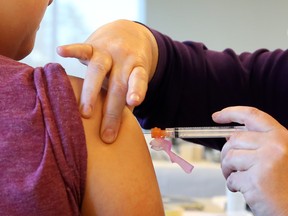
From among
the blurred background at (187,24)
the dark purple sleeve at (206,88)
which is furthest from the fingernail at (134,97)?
the blurred background at (187,24)

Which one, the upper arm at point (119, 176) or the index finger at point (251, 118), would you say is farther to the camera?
the index finger at point (251, 118)

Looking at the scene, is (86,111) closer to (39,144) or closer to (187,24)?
(39,144)

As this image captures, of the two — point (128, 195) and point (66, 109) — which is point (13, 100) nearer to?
point (66, 109)

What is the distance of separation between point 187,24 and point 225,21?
0.22 meters

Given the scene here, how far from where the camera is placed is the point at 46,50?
2314mm

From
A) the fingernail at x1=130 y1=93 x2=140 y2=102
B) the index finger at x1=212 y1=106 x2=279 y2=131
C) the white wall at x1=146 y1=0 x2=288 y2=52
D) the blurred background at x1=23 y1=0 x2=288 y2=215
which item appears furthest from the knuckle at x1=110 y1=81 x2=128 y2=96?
the white wall at x1=146 y1=0 x2=288 y2=52

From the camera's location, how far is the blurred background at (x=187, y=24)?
229cm

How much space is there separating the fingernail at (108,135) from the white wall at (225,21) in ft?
6.88

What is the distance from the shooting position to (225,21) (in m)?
2.61

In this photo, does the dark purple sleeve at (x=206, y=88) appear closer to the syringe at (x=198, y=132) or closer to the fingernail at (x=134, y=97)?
the syringe at (x=198, y=132)

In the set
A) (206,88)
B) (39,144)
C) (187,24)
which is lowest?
(187,24)

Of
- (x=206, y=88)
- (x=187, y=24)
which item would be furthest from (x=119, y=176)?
(x=187, y=24)

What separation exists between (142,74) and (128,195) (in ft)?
0.59

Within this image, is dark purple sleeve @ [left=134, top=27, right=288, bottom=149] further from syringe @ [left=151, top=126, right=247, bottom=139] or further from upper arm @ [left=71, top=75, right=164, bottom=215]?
upper arm @ [left=71, top=75, right=164, bottom=215]
